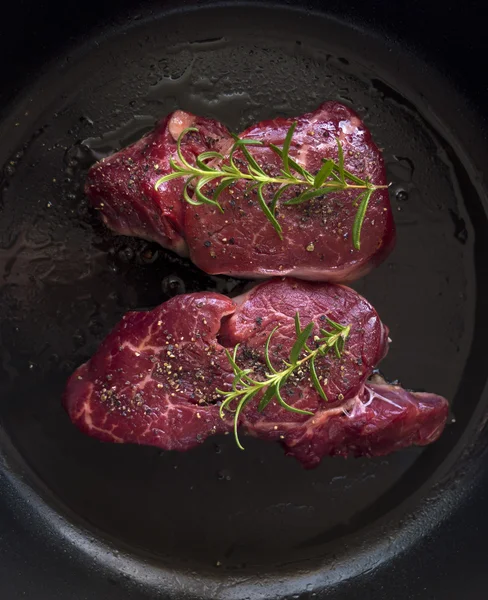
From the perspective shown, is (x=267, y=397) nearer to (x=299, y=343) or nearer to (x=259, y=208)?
(x=299, y=343)

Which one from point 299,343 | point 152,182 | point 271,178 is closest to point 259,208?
point 271,178

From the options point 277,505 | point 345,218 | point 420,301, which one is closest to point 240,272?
point 345,218

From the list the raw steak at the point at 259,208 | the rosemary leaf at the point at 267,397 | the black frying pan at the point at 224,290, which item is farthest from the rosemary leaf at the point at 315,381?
the black frying pan at the point at 224,290

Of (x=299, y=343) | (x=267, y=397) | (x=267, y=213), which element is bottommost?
(x=267, y=397)

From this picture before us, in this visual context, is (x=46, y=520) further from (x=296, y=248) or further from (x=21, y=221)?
(x=296, y=248)

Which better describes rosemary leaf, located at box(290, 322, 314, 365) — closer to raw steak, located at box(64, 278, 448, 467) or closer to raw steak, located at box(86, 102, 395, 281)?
raw steak, located at box(64, 278, 448, 467)

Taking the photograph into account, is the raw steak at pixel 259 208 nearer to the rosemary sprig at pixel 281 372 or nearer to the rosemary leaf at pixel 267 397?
the rosemary sprig at pixel 281 372
